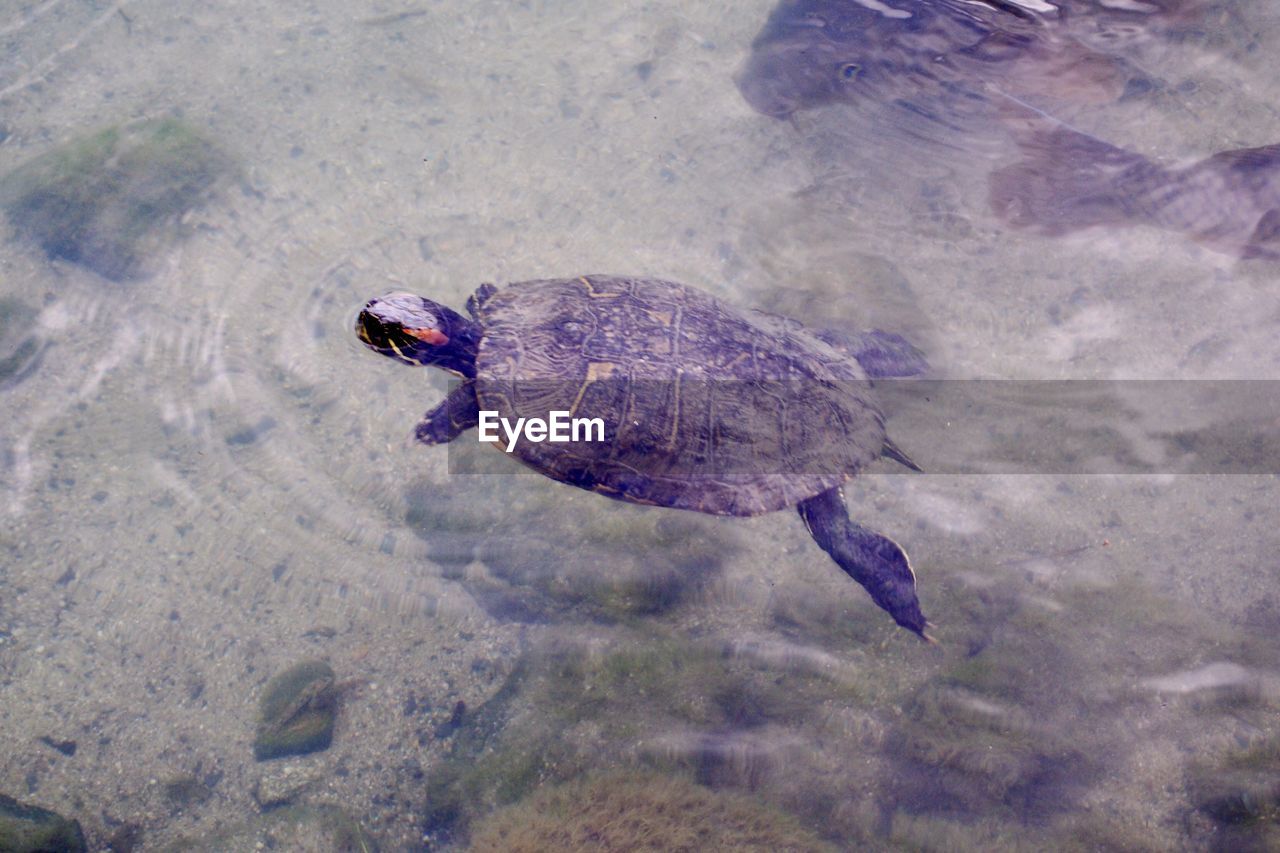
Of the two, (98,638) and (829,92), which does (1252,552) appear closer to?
(829,92)

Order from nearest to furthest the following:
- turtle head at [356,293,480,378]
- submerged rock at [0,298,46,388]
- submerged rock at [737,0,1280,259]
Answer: turtle head at [356,293,480,378]
submerged rock at [0,298,46,388]
submerged rock at [737,0,1280,259]

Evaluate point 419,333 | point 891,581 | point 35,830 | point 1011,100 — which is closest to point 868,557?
point 891,581

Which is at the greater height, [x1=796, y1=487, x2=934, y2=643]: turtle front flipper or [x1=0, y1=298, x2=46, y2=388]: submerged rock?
[x1=0, y1=298, x2=46, y2=388]: submerged rock

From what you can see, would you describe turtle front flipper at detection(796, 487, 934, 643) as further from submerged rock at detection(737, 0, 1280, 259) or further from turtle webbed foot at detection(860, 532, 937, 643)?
submerged rock at detection(737, 0, 1280, 259)

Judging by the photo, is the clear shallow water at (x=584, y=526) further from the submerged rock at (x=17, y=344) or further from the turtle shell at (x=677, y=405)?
the turtle shell at (x=677, y=405)

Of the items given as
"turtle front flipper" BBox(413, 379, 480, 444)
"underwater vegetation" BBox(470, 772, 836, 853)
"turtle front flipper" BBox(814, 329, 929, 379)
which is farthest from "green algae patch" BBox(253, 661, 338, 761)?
"turtle front flipper" BBox(814, 329, 929, 379)

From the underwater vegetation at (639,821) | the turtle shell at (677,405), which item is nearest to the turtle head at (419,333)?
the turtle shell at (677,405)

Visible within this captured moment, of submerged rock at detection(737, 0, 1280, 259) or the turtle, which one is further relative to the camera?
submerged rock at detection(737, 0, 1280, 259)
